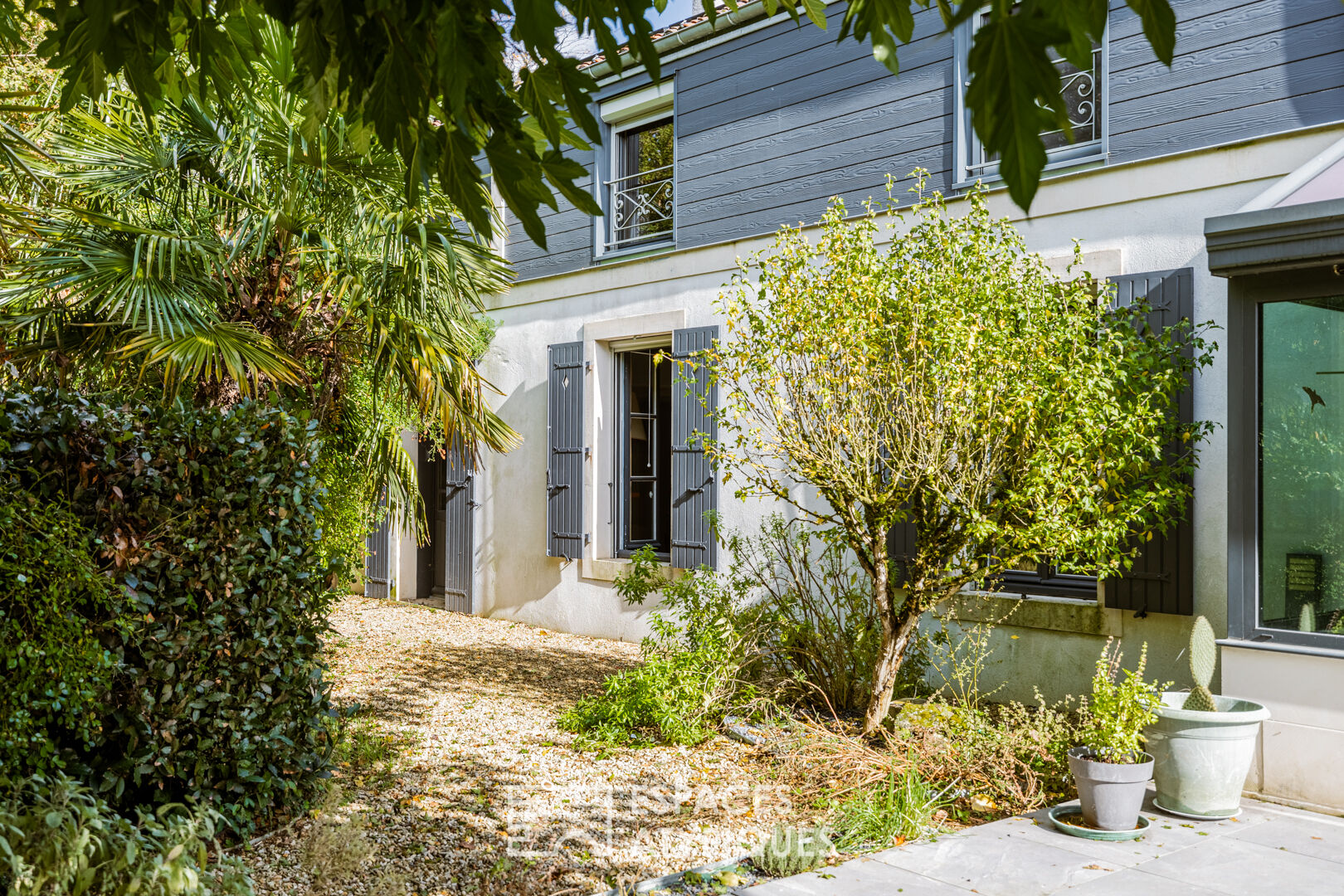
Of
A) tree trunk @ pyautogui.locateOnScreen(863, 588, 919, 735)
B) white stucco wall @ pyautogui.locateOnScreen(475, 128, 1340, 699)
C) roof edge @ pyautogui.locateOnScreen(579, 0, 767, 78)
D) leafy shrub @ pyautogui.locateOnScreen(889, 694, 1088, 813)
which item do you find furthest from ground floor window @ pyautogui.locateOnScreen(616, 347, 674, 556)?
leafy shrub @ pyautogui.locateOnScreen(889, 694, 1088, 813)

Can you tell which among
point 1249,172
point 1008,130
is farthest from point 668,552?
point 1008,130

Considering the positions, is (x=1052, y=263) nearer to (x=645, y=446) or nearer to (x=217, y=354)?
(x=645, y=446)

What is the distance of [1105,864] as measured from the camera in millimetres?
4176

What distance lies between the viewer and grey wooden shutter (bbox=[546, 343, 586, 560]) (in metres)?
10.1

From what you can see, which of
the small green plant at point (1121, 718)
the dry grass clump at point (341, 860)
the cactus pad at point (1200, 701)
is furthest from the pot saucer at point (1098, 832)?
the dry grass clump at point (341, 860)

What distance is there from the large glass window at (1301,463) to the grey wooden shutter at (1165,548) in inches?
33.1

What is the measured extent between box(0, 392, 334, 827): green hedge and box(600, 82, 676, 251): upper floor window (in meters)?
6.08

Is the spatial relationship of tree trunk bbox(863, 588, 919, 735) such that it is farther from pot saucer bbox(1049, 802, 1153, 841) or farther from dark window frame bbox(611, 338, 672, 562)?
dark window frame bbox(611, 338, 672, 562)

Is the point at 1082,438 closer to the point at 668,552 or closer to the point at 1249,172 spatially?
the point at 1249,172

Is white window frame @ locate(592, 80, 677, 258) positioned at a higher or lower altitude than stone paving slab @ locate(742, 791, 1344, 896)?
higher

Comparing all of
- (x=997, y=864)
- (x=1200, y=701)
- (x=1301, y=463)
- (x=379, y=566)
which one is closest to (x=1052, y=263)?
(x=1301, y=463)

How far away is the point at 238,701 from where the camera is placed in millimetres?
4223

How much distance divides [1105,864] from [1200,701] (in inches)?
48.1

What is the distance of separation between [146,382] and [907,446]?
437 centimetres
